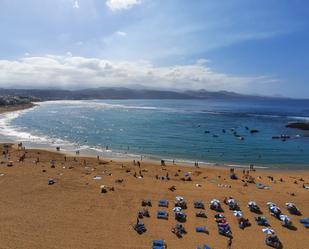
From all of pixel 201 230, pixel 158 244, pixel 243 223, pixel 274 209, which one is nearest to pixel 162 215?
pixel 201 230

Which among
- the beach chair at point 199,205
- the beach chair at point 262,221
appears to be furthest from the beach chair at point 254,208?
the beach chair at point 199,205

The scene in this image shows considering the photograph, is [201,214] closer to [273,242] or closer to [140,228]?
[140,228]

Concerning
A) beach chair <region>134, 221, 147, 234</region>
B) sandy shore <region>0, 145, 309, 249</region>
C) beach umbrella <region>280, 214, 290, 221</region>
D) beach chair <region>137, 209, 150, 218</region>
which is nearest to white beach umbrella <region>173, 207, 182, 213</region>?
sandy shore <region>0, 145, 309, 249</region>

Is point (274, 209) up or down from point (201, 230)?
up

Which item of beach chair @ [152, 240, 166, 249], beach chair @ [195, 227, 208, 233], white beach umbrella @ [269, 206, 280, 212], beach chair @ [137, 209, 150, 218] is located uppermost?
white beach umbrella @ [269, 206, 280, 212]

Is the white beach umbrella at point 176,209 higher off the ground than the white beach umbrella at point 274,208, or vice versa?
the white beach umbrella at point 274,208

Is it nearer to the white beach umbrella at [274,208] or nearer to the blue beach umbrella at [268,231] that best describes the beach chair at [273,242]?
the blue beach umbrella at [268,231]

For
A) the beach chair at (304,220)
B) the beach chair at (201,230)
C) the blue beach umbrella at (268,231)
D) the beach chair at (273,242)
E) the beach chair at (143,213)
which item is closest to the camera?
the beach chair at (273,242)

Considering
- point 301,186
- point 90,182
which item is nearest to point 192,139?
point 301,186

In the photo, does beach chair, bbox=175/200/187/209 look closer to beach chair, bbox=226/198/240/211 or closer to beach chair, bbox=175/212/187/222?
beach chair, bbox=175/212/187/222

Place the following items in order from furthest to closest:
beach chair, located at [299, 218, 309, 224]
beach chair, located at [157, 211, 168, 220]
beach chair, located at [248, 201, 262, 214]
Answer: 1. beach chair, located at [248, 201, 262, 214]
2. beach chair, located at [299, 218, 309, 224]
3. beach chair, located at [157, 211, 168, 220]
